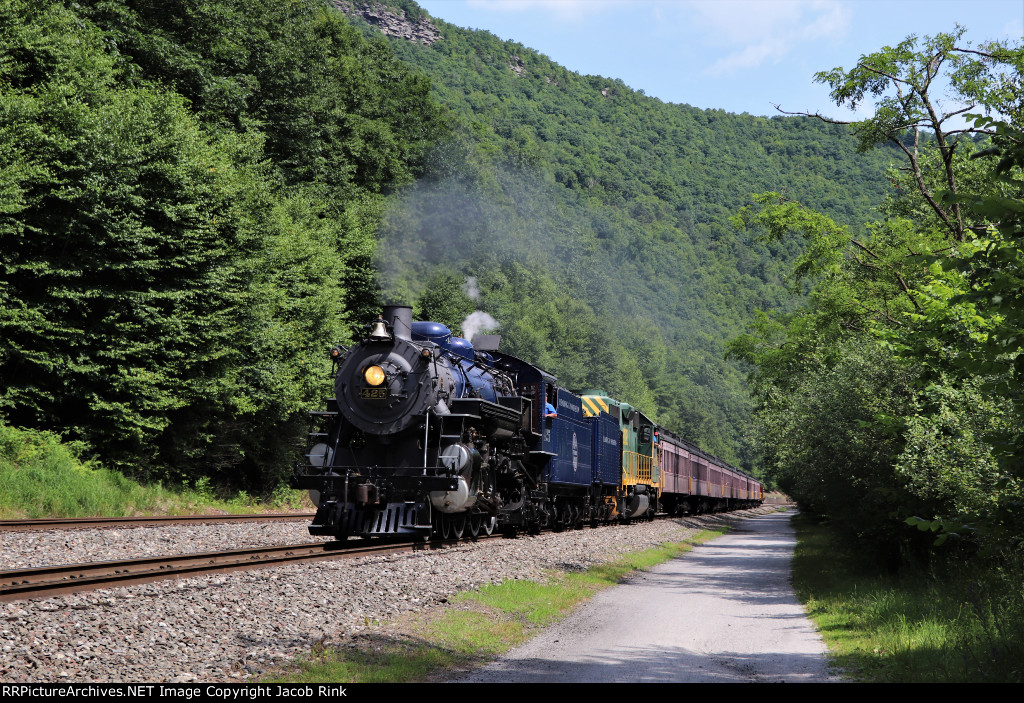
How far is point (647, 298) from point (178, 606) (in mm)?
153420

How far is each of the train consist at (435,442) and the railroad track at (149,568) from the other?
95 cm

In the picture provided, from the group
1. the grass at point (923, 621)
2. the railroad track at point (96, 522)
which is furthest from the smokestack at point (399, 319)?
the grass at point (923, 621)

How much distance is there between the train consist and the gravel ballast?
1467 mm

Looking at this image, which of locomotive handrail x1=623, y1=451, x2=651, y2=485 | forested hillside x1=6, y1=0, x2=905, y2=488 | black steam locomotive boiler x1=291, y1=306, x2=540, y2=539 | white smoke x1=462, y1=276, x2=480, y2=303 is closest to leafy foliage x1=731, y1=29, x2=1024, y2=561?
forested hillside x1=6, y1=0, x2=905, y2=488

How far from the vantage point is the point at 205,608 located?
8945 mm

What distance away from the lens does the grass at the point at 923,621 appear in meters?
8.15

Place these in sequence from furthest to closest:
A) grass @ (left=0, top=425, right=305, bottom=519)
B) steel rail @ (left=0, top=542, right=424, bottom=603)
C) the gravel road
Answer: grass @ (left=0, top=425, right=305, bottom=519)
steel rail @ (left=0, top=542, right=424, bottom=603)
the gravel road

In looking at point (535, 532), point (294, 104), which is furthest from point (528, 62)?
point (535, 532)

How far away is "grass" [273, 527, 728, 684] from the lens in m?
7.47

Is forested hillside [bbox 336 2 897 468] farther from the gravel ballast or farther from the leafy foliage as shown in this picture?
the gravel ballast

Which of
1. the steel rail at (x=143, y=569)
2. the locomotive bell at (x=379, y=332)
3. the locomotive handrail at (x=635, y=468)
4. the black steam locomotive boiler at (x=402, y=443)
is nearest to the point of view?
the steel rail at (x=143, y=569)

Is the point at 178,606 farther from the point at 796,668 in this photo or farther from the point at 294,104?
the point at 294,104

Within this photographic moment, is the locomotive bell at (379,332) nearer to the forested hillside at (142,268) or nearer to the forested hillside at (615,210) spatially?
the forested hillside at (142,268)

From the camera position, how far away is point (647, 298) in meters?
159
